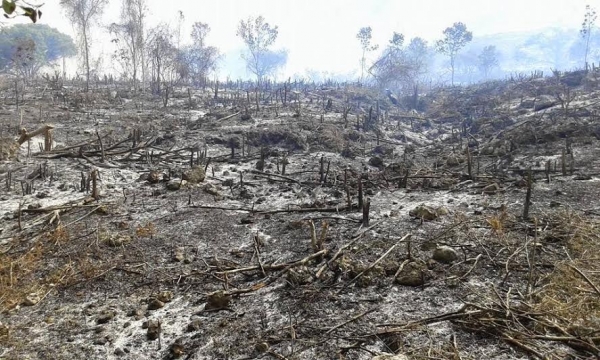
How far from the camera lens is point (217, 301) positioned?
3.96 m

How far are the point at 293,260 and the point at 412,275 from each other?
1555 millimetres

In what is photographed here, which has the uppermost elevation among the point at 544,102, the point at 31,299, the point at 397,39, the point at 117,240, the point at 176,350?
the point at 397,39

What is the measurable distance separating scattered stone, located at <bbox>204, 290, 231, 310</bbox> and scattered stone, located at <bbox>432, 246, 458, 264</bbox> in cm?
249

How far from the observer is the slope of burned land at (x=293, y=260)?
326 centimetres

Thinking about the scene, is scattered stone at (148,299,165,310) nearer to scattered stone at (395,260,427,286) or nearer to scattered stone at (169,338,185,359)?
scattered stone at (169,338,185,359)

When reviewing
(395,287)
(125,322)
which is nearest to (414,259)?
(395,287)

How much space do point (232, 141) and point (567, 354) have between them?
40.6 feet

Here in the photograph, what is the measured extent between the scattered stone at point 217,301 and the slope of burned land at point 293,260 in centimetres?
1

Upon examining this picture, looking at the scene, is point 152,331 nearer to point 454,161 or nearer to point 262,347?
point 262,347

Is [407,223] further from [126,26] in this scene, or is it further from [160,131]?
[126,26]

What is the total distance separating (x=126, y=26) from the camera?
3164cm

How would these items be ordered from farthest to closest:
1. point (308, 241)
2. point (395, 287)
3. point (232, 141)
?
point (232, 141), point (308, 241), point (395, 287)

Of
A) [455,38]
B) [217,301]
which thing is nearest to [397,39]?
[455,38]

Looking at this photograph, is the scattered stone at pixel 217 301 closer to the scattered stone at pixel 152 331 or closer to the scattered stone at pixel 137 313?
the scattered stone at pixel 152 331
